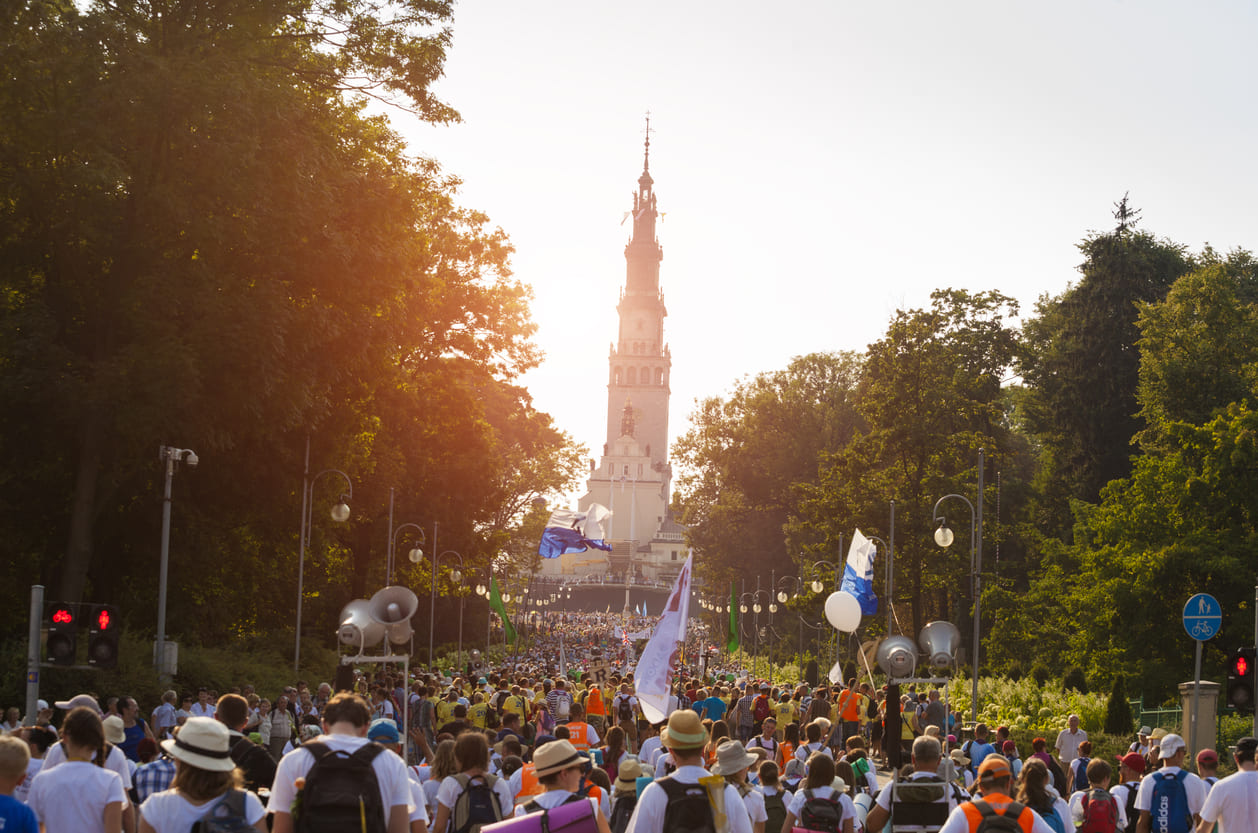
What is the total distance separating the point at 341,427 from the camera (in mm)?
29938

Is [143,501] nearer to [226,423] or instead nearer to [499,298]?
[226,423]

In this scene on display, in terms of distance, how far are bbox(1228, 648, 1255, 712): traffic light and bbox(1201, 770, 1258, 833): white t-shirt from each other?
24.0 feet

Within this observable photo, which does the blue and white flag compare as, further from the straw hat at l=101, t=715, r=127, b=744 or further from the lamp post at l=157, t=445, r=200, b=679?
the straw hat at l=101, t=715, r=127, b=744

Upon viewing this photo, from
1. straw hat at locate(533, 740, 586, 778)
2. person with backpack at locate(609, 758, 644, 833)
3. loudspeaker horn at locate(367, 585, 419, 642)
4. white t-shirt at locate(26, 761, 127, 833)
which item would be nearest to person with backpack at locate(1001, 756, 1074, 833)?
person with backpack at locate(609, 758, 644, 833)

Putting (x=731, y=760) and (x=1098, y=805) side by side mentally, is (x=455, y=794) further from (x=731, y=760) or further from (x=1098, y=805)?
(x=1098, y=805)

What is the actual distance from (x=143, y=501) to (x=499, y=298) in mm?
19533

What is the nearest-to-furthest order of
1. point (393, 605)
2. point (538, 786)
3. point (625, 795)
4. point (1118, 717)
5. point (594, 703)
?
point (538, 786), point (625, 795), point (393, 605), point (594, 703), point (1118, 717)

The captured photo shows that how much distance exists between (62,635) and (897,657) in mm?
8862

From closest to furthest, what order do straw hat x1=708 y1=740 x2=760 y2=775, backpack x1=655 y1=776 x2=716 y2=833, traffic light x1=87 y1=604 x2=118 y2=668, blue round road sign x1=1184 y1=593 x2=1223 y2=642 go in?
backpack x1=655 y1=776 x2=716 y2=833
straw hat x1=708 y1=740 x2=760 y2=775
traffic light x1=87 y1=604 x2=118 y2=668
blue round road sign x1=1184 y1=593 x2=1223 y2=642

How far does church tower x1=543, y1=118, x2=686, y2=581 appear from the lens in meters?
178

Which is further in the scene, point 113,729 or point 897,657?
point 897,657

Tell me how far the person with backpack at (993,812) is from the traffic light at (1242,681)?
10.3 meters

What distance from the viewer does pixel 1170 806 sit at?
11.6 meters

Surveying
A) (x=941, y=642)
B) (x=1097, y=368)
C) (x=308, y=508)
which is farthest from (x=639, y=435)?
(x=941, y=642)
